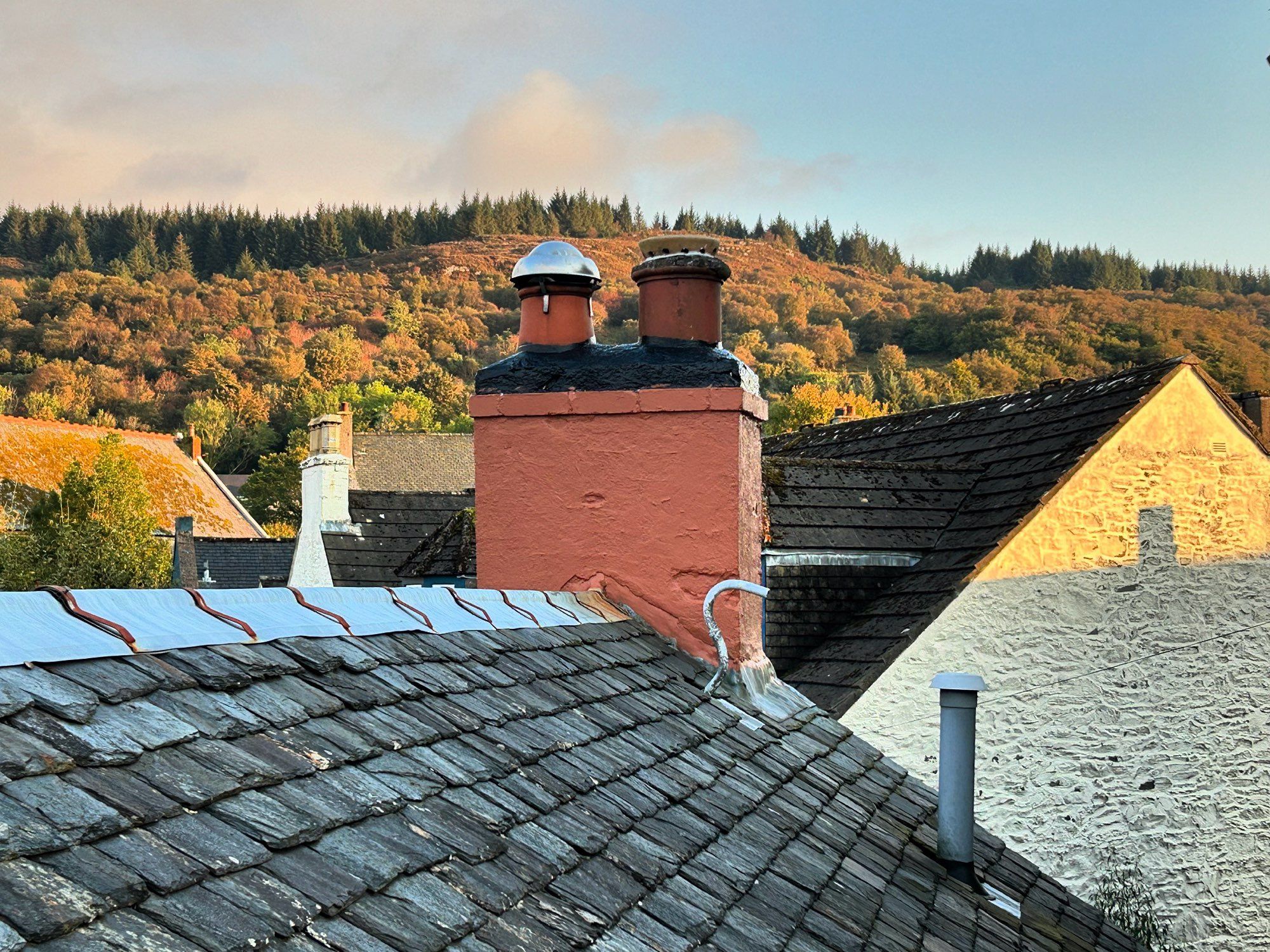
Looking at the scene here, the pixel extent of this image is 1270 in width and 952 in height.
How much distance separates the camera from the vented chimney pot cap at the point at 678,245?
623 cm

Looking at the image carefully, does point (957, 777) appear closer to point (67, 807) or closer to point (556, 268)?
point (556, 268)

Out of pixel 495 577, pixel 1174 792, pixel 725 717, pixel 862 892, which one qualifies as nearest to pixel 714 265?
pixel 495 577

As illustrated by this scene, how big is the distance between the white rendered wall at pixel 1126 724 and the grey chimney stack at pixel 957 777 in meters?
5.76

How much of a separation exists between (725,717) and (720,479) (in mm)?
1021

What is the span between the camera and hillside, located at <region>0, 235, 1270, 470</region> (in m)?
81.7

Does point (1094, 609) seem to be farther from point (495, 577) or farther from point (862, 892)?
point (862, 892)

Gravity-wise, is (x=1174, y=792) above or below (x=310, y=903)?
below

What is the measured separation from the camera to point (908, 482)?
13055mm

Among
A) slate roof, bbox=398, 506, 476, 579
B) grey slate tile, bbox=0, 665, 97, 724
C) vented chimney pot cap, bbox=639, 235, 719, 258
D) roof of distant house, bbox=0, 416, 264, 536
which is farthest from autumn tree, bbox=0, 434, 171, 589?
grey slate tile, bbox=0, 665, 97, 724

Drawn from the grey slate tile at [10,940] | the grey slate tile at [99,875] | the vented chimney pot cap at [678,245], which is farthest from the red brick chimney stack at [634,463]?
the grey slate tile at [10,940]

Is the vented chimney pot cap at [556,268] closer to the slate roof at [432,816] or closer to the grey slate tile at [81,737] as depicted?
the slate roof at [432,816]

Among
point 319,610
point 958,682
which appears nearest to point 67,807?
point 319,610

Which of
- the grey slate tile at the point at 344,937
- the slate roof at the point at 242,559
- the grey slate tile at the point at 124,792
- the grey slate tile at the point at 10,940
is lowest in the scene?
the slate roof at the point at 242,559

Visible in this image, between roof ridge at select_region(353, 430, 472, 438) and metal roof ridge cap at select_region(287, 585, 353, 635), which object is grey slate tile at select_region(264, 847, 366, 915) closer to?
metal roof ridge cap at select_region(287, 585, 353, 635)
